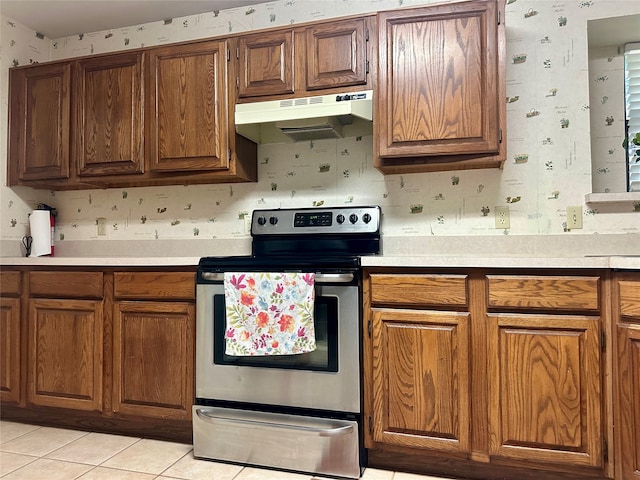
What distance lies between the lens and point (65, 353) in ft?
7.73

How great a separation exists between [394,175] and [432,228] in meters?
0.36

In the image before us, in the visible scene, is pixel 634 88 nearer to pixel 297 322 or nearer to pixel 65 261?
pixel 297 322

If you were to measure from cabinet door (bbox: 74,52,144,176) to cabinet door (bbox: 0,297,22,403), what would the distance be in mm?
846

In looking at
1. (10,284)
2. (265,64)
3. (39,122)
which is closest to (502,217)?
(265,64)

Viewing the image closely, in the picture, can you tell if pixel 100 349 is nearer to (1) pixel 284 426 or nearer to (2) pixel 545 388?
(1) pixel 284 426

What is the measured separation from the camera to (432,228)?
95.7 inches

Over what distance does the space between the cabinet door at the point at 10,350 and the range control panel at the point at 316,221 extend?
1.37m

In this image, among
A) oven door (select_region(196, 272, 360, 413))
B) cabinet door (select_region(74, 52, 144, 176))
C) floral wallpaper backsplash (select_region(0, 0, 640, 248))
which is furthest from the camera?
cabinet door (select_region(74, 52, 144, 176))

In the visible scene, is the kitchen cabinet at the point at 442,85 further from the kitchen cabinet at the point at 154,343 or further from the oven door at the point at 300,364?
the kitchen cabinet at the point at 154,343

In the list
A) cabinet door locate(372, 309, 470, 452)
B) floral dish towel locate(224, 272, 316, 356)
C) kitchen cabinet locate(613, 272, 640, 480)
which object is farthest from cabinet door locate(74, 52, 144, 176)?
kitchen cabinet locate(613, 272, 640, 480)

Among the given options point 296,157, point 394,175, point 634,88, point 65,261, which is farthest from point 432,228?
point 65,261

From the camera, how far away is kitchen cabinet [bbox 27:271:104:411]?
7.58 ft

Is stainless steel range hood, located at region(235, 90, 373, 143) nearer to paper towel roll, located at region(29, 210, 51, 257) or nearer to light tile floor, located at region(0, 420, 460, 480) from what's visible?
paper towel roll, located at region(29, 210, 51, 257)

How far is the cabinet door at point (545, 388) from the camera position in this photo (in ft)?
5.47
